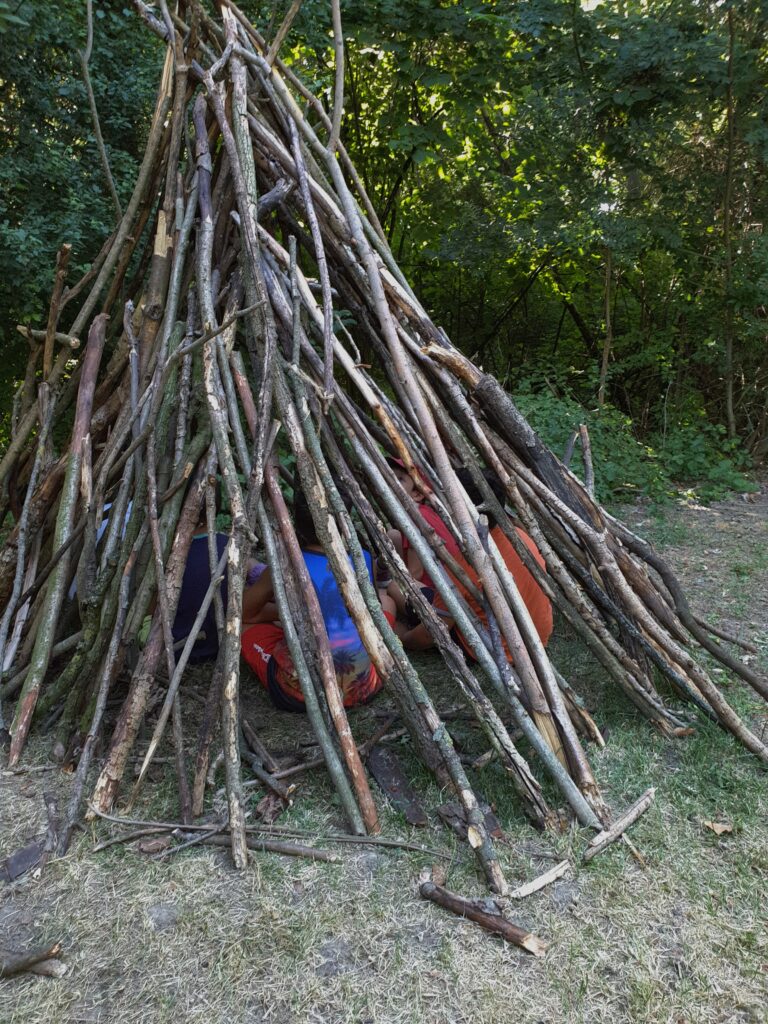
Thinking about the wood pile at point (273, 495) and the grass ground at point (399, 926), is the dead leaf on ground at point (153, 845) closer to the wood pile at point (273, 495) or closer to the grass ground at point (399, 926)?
the grass ground at point (399, 926)

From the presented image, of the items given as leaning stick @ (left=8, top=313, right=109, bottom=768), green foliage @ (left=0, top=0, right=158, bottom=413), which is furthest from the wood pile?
green foliage @ (left=0, top=0, right=158, bottom=413)

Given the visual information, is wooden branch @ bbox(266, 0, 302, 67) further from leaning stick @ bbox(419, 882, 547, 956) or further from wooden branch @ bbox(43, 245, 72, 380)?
leaning stick @ bbox(419, 882, 547, 956)

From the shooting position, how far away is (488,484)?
347 centimetres

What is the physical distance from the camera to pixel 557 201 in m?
7.91

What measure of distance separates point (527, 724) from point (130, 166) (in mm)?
4774

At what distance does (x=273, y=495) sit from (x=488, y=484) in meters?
0.99

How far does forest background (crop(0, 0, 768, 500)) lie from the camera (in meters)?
5.25

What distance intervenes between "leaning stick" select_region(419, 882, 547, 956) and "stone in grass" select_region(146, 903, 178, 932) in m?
0.76

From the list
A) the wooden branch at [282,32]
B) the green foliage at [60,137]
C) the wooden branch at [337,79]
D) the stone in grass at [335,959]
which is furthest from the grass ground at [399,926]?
the green foliage at [60,137]

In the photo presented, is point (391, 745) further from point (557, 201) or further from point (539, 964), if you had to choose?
point (557, 201)

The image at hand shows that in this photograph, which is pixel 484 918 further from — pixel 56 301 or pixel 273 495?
pixel 56 301

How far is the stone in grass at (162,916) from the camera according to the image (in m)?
2.27

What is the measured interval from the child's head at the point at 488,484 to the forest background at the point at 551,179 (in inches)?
131

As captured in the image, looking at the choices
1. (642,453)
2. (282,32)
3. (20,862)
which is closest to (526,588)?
(20,862)
